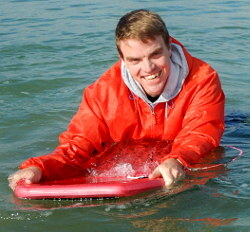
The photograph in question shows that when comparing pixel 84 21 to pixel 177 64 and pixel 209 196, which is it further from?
pixel 209 196

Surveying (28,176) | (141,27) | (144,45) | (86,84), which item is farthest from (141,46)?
(86,84)

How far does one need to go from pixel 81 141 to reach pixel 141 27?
110cm

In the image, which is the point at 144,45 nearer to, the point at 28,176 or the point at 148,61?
the point at 148,61

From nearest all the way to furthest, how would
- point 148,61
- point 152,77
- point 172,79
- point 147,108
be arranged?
point 148,61 < point 152,77 < point 172,79 < point 147,108

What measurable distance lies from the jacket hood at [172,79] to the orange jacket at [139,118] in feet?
0.17

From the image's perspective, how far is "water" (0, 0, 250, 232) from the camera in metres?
3.71

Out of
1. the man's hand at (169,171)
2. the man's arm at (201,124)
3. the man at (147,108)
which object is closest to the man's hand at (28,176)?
the man at (147,108)

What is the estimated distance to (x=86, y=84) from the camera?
25.5 ft

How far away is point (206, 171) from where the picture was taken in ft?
14.4

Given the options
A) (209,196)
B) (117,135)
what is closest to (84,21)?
(117,135)

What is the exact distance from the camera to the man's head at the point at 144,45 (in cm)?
396

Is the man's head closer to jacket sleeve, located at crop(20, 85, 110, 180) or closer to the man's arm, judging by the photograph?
the man's arm

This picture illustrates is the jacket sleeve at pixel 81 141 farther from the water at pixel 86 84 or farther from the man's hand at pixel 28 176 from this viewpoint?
the water at pixel 86 84

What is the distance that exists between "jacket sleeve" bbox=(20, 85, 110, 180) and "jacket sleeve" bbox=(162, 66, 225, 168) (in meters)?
0.67
